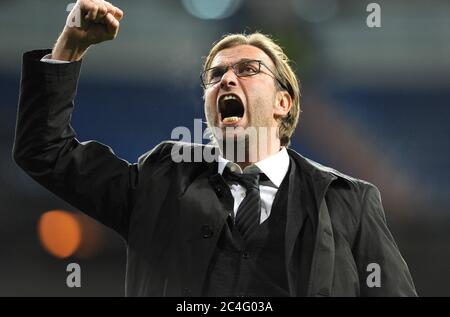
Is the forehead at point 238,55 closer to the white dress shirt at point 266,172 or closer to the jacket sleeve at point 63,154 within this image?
the white dress shirt at point 266,172

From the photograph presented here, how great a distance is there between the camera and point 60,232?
138 inches

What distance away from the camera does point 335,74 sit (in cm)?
378

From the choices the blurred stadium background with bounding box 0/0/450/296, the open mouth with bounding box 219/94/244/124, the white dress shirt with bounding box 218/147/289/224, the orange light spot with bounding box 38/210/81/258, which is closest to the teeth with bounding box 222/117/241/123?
the open mouth with bounding box 219/94/244/124

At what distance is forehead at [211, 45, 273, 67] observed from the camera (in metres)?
1.81

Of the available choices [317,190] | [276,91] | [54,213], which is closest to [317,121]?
[54,213]

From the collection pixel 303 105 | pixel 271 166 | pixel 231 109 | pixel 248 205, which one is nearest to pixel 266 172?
pixel 271 166

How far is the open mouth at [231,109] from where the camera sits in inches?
70.3

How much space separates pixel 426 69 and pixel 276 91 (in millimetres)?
2214

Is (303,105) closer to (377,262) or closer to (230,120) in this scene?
(230,120)

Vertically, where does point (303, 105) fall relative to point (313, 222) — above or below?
above

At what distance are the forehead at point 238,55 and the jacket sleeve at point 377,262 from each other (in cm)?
51

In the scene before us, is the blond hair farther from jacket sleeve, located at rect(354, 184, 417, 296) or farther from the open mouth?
jacket sleeve, located at rect(354, 184, 417, 296)

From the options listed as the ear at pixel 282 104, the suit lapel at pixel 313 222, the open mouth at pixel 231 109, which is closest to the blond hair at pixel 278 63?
the ear at pixel 282 104

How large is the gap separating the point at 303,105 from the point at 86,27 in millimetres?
2187
